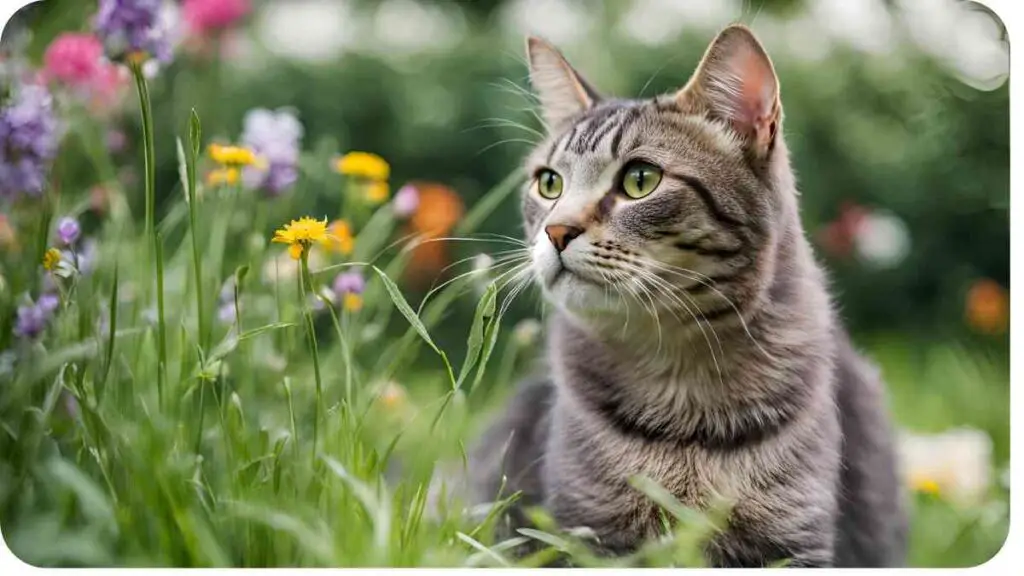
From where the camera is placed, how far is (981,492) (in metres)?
2.01

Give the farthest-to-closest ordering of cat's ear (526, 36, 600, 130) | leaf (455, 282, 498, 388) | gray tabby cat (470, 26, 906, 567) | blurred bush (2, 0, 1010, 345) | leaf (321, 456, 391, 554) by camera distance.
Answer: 1. blurred bush (2, 0, 1010, 345)
2. cat's ear (526, 36, 600, 130)
3. gray tabby cat (470, 26, 906, 567)
4. leaf (455, 282, 498, 388)
5. leaf (321, 456, 391, 554)

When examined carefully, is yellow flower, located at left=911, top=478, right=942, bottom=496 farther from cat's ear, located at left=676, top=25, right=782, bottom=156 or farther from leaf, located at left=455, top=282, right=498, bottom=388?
leaf, located at left=455, top=282, right=498, bottom=388

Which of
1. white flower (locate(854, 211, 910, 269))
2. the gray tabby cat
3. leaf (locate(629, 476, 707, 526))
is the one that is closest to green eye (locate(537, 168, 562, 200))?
the gray tabby cat

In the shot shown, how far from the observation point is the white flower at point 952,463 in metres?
2.02

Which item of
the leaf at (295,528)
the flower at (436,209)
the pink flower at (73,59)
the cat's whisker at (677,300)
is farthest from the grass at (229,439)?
the flower at (436,209)

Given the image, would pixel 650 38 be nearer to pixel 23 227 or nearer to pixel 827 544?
pixel 827 544

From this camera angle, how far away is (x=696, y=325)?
5.03 feet

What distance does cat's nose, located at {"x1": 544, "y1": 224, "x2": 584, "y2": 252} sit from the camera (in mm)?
1460

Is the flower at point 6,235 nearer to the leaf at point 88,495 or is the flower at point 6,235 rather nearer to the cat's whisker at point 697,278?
the leaf at point 88,495

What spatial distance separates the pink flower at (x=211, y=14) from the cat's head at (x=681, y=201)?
1.01m

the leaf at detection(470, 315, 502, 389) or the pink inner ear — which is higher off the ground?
the pink inner ear

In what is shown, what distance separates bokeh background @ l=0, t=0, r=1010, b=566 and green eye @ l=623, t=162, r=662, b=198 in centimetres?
35

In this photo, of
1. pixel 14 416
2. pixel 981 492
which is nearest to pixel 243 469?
pixel 14 416

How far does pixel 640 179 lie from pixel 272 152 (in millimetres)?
755
